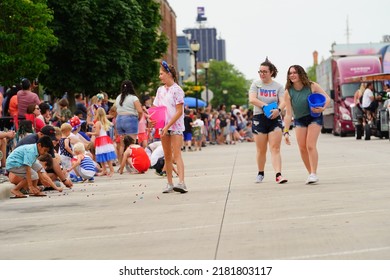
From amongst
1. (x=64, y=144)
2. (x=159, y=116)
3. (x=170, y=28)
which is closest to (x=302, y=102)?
(x=159, y=116)

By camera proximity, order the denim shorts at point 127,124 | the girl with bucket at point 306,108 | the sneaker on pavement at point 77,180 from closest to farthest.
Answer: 1. the girl with bucket at point 306,108
2. the sneaker on pavement at point 77,180
3. the denim shorts at point 127,124

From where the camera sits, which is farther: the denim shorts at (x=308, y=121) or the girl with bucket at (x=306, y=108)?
the denim shorts at (x=308, y=121)

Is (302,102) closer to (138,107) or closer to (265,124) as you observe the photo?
(265,124)

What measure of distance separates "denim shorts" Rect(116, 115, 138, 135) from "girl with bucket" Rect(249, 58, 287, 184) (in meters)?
6.47

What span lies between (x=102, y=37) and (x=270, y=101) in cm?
3501

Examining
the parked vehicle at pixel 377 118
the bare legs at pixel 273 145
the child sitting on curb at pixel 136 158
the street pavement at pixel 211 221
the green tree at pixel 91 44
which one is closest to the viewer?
the street pavement at pixel 211 221

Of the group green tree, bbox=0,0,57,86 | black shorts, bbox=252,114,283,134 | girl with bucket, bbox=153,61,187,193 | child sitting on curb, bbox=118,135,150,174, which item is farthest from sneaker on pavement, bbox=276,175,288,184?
green tree, bbox=0,0,57,86

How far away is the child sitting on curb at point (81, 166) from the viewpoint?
20.1m

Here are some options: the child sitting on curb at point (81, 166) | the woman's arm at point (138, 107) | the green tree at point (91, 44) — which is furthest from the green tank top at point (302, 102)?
the green tree at point (91, 44)

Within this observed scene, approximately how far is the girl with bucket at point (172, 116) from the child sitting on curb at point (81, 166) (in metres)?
4.74

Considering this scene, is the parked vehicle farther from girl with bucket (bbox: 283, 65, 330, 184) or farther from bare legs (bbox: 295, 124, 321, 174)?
girl with bucket (bbox: 283, 65, 330, 184)

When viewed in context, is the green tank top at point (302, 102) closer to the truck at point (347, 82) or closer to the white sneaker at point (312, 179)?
the white sneaker at point (312, 179)
